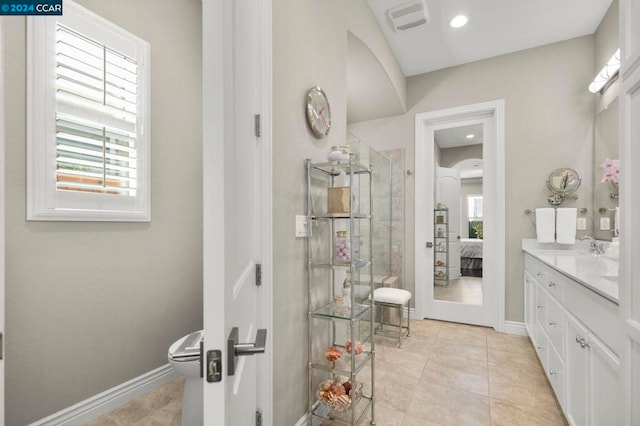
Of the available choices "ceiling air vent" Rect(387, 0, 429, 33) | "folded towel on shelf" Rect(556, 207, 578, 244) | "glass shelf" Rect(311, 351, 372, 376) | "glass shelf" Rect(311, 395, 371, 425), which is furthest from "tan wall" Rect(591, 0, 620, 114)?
"glass shelf" Rect(311, 395, 371, 425)

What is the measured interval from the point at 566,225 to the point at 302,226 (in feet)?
8.94

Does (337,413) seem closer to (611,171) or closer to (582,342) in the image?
(582,342)

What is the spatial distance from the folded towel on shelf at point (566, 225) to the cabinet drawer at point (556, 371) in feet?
4.32

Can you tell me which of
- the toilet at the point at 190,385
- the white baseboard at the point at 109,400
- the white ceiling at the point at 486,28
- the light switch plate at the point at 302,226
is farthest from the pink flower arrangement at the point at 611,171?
the white baseboard at the point at 109,400

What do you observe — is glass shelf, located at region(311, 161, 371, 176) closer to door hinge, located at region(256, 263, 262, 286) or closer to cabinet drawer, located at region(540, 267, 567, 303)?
door hinge, located at region(256, 263, 262, 286)

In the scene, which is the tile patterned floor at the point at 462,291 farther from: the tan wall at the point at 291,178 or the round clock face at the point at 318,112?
the round clock face at the point at 318,112

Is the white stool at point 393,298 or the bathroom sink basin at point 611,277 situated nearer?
the bathroom sink basin at point 611,277

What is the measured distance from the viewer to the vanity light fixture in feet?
7.77

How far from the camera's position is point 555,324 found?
6.20ft

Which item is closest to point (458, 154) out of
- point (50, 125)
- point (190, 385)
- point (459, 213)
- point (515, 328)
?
point (459, 213)

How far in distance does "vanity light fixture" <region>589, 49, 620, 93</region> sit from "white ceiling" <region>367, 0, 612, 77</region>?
0.54m

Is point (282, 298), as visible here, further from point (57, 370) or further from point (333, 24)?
point (333, 24)

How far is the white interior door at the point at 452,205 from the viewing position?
3.54 meters

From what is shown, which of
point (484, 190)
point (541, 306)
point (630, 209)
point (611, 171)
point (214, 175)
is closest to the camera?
point (214, 175)
